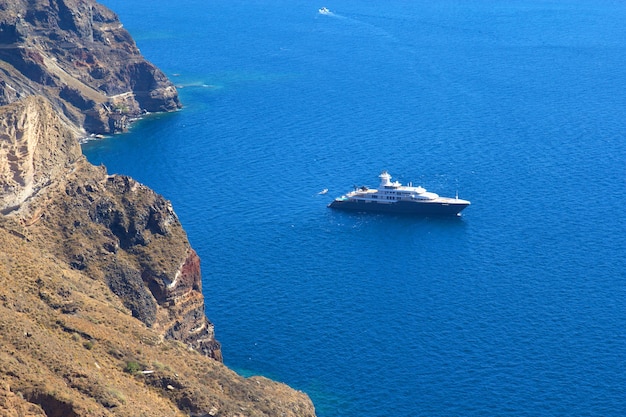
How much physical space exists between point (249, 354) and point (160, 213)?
77.9 feet

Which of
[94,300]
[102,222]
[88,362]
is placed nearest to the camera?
[88,362]

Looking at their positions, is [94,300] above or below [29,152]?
below

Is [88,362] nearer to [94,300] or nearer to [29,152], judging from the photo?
[94,300]

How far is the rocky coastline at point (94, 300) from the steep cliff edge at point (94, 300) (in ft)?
0.45

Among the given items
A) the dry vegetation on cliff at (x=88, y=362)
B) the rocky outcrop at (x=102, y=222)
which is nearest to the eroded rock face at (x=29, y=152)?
the rocky outcrop at (x=102, y=222)

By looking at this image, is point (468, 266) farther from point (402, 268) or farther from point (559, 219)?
point (559, 219)

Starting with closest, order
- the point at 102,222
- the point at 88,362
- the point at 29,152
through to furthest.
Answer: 1. the point at 88,362
2. the point at 29,152
3. the point at 102,222

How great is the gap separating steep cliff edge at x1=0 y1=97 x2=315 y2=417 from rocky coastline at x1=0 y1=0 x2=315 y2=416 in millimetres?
138

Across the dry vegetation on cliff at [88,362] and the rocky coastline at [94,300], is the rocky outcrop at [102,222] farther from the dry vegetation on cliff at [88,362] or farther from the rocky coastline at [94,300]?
the dry vegetation on cliff at [88,362]

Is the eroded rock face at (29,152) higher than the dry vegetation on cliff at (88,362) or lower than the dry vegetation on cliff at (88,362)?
higher

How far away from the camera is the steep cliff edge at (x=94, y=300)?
89.3 m

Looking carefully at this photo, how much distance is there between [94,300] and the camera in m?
111

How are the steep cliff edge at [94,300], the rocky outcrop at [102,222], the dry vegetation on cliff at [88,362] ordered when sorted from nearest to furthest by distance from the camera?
the dry vegetation on cliff at [88,362] → the steep cliff edge at [94,300] → the rocky outcrop at [102,222]

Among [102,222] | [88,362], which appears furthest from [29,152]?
[88,362]
